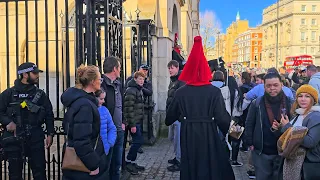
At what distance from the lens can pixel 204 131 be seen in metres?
4.97

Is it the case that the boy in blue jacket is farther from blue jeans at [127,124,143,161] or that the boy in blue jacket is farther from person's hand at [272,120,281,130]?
blue jeans at [127,124,143,161]

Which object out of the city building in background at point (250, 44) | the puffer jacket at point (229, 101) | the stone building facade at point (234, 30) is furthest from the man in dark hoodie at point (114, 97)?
the stone building facade at point (234, 30)

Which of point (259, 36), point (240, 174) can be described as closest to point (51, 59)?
point (240, 174)

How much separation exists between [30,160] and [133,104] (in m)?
2.40

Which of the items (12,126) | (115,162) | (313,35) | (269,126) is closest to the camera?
(269,126)

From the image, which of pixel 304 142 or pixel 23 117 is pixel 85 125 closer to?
pixel 23 117

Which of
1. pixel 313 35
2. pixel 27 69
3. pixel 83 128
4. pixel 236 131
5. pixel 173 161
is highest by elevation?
pixel 313 35

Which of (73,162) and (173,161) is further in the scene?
(173,161)

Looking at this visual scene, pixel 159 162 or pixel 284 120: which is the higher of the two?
pixel 284 120

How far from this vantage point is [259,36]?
146750 mm

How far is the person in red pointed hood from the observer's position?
4.94 metres

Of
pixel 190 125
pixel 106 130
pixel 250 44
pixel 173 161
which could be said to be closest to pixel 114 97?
pixel 106 130

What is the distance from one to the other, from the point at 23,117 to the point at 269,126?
3300 mm

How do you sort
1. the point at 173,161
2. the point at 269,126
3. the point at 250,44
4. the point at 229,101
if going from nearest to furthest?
the point at 269,126
the point at 229,101
the point at 173,161
the point at 250,44
